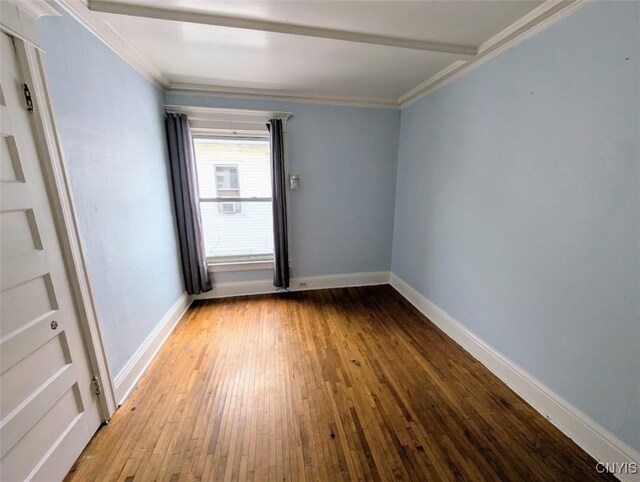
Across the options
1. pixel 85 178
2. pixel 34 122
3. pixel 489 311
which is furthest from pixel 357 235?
pixel 34 122

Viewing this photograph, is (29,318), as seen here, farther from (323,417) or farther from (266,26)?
(266,26)

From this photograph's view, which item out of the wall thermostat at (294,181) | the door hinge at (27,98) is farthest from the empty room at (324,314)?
the wall thermostat at (294,181)

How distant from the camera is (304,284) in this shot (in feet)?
11.5

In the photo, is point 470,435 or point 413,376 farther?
point 413,376

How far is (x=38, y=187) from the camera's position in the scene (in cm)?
120

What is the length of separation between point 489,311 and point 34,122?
309cm

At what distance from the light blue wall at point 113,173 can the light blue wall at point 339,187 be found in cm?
109

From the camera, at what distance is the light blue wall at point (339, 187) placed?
309cm

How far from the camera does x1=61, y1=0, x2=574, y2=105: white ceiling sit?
1479 millimetres

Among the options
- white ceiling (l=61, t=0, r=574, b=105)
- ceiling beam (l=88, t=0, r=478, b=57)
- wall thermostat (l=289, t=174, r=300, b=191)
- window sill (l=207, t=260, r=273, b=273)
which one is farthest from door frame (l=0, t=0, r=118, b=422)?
wall thermostat (l=289, t=174, r=300, b=191)

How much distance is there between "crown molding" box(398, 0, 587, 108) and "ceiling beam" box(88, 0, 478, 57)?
0.39 ft

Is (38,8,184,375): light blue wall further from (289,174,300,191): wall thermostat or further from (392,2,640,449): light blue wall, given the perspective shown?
(392,2,640,449): light blue wall

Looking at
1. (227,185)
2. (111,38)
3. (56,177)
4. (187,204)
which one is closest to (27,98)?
(56,177)

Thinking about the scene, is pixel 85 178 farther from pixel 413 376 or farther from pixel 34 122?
pixel 413 376
